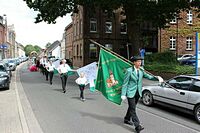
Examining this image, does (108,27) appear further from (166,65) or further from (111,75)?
(111,75)

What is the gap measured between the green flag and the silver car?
4.60 feet

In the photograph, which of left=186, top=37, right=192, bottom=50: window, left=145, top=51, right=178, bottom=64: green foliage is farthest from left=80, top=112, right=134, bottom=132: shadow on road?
left=186, top=37, right=192, bottom=50: window

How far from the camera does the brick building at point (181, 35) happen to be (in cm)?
4594

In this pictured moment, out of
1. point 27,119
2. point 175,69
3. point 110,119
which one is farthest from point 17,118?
point 175,69

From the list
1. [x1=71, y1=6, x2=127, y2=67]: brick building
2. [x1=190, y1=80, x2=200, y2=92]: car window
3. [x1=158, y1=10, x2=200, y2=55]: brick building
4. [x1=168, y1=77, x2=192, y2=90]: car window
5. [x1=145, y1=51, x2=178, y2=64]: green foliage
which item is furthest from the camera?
[x1=158, y1=10, x2=200, y2=55]: brick building

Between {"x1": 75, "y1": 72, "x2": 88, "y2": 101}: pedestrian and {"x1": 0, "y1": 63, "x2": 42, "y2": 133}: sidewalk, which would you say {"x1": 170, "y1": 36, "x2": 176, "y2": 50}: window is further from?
{"x1": 0, "y1": 63, "x2": 42, "y2": 133}: sidewalk

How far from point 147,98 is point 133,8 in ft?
42.8

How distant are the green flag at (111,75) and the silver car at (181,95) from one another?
1403 millimetres

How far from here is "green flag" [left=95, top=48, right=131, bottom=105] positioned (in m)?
8.91

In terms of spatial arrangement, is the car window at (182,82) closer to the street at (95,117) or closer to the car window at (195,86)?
the car window at (195,86)

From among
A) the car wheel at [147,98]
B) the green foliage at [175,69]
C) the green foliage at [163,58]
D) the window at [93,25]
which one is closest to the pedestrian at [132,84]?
the car wheel at [147,98]

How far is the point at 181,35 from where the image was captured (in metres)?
46.1

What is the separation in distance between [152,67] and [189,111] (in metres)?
17.1

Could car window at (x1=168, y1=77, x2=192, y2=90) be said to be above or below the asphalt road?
above
